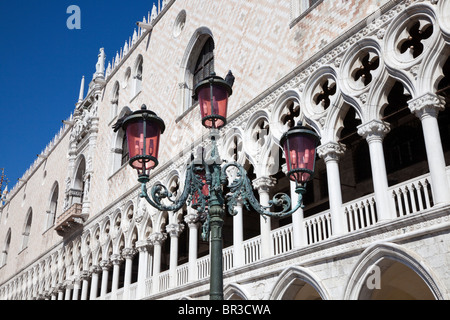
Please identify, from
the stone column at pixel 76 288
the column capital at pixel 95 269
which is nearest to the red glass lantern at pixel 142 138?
the column capital at pixel 95 269

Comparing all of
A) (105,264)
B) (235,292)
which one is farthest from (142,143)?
(105,264)

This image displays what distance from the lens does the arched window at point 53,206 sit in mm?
21203

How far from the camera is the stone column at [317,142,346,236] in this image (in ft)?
24.2

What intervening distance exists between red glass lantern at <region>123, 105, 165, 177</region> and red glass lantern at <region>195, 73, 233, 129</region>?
0.54 meters

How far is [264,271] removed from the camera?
840 cm

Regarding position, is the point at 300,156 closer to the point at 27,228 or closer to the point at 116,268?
the point at 116,268

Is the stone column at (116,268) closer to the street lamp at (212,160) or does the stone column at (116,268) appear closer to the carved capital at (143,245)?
the carved capital at (143,245)

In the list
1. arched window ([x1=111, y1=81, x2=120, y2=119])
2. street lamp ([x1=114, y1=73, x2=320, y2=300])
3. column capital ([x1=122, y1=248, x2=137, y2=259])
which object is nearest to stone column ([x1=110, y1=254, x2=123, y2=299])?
column capital ([x1=122, y1=248, x2=137, y2=259])

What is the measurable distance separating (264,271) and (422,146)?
366cm

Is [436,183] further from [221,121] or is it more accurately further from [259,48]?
[259,48]

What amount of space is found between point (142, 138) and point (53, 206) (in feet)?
58.3

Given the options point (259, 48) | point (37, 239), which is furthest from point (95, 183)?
point (259, 48)

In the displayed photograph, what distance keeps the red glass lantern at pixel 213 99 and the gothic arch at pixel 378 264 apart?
2.68 metres

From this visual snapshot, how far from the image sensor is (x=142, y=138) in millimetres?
4926
